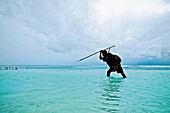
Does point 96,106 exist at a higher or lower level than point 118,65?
lower

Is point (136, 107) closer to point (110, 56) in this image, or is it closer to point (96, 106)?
point (96, 106)

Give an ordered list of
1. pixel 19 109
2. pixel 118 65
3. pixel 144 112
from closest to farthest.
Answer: pixel 144 112 → pixel 19 109 → pixel 118 65

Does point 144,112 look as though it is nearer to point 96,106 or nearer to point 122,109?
point 122,109

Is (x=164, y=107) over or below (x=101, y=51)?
below

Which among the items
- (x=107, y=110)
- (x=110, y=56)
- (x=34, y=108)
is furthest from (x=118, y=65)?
(x=34, y=108)

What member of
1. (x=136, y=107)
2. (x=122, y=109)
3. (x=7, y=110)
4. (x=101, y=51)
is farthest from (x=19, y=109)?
(x=101, y=51)

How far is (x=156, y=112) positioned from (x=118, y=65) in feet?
45.7

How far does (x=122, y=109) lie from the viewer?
5336 mm

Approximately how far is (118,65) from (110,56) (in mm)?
2131

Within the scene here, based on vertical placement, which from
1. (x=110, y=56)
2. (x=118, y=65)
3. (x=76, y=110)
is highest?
(x=110, y=56)

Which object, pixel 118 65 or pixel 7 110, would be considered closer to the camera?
pixel 7 110

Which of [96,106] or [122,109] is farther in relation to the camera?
[96,106]

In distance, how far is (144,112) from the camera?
16.5 feet

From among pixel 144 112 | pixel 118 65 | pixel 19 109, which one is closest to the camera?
pixel 144 112
